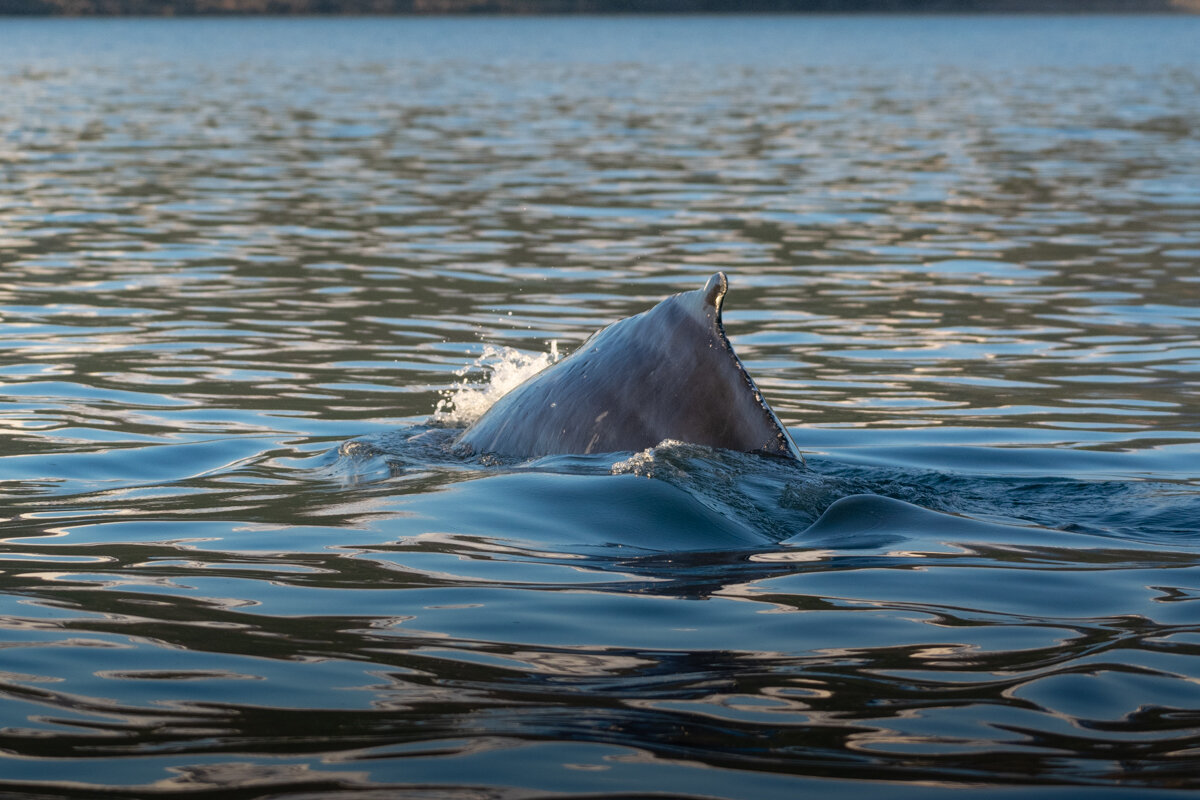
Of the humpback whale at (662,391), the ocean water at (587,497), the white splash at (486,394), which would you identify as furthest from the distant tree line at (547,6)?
the humpback whale at (662,391)

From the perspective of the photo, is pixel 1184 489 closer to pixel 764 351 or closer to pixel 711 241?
pixel 764 351

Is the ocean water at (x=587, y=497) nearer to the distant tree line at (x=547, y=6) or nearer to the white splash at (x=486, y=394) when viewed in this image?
the white splash at (x=486, y=394)

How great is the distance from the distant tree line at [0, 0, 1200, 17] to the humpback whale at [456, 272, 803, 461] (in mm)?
129894

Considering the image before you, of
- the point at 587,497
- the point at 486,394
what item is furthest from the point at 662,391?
the point at 486,394

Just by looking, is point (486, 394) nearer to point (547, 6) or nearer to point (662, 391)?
point (662, 391)

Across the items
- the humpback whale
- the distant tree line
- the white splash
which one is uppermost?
the distant tree line

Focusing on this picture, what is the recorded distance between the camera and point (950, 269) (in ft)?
48.5

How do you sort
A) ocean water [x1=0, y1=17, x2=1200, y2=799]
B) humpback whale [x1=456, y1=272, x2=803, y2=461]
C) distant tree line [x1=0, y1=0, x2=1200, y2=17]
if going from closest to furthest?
ocean water [x1=0, y1=17, x2=1200, y2=799] → humpback whale [x1=456, y1=272, x2=803, y2=461] → distant tree line [x1=0, y1=0, x2=1200, y2=17]

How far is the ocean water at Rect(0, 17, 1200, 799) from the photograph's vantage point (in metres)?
3.75

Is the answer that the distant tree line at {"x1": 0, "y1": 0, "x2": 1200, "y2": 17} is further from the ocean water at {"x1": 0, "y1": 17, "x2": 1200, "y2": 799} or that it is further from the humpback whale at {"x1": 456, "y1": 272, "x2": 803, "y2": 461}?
the humpback whale at {"x1": 456, "y1": 272, "x2": 803, "y2": 461}

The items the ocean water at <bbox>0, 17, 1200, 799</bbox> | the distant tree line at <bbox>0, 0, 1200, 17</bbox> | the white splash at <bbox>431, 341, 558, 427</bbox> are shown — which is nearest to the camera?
the ocean water at <bbox>0, 17, 1200, 799</bbox>

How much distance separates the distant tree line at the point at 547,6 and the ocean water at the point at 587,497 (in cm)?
11369

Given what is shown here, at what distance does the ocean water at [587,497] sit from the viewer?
375cm

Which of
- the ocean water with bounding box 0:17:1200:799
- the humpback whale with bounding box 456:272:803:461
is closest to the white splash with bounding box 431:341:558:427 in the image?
the ocean water with bounding box 0:17:1200:799
